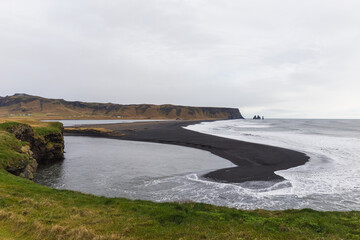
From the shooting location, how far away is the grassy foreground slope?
22.8 ft

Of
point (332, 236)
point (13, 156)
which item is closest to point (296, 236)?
point (332, 236)

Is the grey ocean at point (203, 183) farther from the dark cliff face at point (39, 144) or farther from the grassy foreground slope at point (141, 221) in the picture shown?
the grassy foreground slope at point (141, 221)

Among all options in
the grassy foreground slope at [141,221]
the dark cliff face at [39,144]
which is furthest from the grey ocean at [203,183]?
the grassy foreground slope at [141,221]

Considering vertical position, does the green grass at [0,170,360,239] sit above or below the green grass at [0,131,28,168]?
below

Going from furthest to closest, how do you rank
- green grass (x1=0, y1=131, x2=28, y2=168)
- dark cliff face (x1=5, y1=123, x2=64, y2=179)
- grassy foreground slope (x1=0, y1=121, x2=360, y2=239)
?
dark cliff face (x1=5, y1=123, x2=64, y2=179), green grass (x1=0, y1=131, x2=28, y2=168), grassy foreground slope (x1=0, y1=121, x2=360, y2=239)

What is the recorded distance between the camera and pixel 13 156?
1652cm

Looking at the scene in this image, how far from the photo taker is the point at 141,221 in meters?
8.12

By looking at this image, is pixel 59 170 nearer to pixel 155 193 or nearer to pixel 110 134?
pixel 155 193

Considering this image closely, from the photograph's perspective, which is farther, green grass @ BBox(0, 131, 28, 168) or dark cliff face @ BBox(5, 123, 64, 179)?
dark cliff face @ BBox(5, 123, 64, 179)

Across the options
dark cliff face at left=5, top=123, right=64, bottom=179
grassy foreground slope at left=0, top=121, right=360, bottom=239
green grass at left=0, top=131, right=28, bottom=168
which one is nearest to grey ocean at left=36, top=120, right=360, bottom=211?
dark cliff face at left=5, top=123, right=64, bottom=179

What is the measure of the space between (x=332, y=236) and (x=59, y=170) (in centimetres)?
2446

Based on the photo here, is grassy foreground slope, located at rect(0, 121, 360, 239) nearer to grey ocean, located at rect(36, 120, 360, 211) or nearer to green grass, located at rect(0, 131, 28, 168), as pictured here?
grey ocean, located at rect(36, 120, 360, 211)

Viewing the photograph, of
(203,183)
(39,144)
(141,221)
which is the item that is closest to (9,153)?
(39,144)

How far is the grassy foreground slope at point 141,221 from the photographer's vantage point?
273 inches
